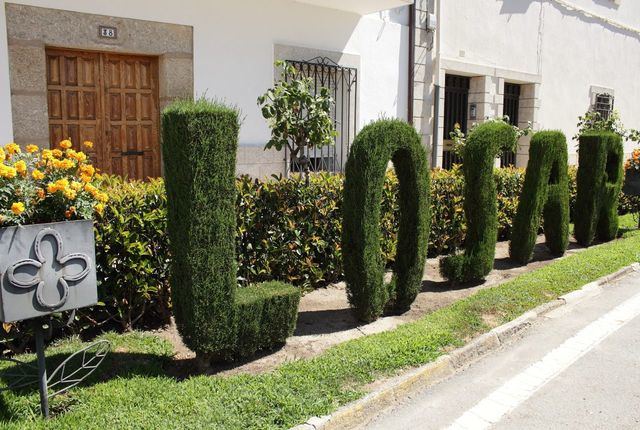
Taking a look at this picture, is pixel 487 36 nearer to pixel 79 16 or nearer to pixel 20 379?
pixel 79 16

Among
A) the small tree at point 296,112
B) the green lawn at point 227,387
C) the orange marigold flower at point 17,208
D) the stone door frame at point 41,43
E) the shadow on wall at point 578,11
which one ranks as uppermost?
the shadow on wall at point 578,11

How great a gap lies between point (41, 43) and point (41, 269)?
4074mm

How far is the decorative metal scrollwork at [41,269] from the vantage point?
326 cm

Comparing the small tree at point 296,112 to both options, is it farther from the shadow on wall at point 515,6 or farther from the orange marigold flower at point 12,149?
the shadow on wall at point 515,6

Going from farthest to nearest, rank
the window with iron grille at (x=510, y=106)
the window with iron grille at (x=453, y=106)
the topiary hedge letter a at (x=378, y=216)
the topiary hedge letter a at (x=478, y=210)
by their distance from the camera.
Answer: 1. the window with iron grille at (x=510, y=106)
2. the window with iron grille at (x=453, y=106)
3. the topiary hedge letter a at (x=478, y=210)
4. the topiary hedge letter a at (x=378, y=216)

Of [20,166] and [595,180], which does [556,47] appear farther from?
[20,166]

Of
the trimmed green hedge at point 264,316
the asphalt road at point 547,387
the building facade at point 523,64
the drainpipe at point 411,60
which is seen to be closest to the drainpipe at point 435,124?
the building facade at point 523,64

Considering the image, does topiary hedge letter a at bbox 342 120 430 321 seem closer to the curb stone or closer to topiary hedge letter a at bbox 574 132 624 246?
the curb stone

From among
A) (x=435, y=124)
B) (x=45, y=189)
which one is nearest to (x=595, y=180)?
(x=435, y=124)

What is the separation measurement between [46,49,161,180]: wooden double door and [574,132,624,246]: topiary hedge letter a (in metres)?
6.78

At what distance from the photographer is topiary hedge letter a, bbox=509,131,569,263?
25.5ft

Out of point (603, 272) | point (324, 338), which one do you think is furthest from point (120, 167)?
point (603, 272)

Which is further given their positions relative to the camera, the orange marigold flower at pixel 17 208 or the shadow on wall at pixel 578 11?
the shadow on wall at pixel 578 11

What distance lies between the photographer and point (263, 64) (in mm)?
8258
